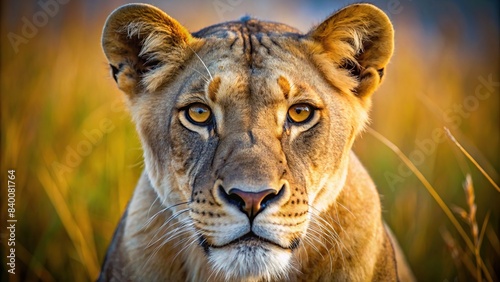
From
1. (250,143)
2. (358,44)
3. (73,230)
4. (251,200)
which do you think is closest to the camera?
(251,200)

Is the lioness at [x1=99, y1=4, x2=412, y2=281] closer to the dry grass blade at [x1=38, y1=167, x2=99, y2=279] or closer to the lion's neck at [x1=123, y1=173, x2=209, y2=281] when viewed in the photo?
the lion's neck at [x1=123, y1=173, x2=209, y2=281]

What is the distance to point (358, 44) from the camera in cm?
360

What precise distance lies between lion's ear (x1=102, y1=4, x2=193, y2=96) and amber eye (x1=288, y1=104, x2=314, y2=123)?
70cm

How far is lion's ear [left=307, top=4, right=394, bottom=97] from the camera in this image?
353 centimetres

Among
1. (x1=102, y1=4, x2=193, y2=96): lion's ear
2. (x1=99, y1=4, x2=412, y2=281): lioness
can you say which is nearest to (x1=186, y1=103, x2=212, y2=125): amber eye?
(x1=99, y1=4, x2=412, y2=281): lioness

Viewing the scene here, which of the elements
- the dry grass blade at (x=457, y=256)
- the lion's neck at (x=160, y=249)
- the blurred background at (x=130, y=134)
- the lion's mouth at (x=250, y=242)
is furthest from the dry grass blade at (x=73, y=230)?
the dry grass blade at (x=457, y=256)

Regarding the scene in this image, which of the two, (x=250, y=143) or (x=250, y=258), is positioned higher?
(x=250, y=143)

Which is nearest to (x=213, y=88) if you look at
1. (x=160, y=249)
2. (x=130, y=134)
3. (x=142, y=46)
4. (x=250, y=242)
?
(x=142, y=46)

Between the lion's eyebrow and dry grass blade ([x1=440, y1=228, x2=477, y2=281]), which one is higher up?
the lion's eyebrow

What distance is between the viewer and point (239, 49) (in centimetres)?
353

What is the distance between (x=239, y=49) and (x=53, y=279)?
2.75m

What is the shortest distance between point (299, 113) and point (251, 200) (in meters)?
0.68

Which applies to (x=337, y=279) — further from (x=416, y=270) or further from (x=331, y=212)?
(x=416, y=270)

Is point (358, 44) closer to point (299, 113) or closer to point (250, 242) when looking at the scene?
point (299, 113)
